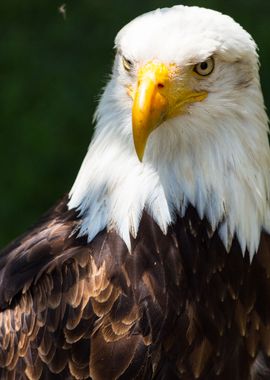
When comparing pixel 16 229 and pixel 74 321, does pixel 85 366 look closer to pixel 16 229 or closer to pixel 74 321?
pixel 74 321

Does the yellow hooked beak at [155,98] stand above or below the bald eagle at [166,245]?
above

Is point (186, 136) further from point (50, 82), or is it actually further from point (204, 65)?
point (50, 82)

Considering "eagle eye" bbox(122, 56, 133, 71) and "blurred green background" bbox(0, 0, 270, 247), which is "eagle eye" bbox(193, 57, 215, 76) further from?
"blurred green background" bbox(0, 0, 270, 247)

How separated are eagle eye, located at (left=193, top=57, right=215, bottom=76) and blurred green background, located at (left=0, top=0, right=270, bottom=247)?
3219 mm

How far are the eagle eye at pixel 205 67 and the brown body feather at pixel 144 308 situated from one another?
560 millimetres

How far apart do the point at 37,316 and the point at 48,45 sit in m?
3.94

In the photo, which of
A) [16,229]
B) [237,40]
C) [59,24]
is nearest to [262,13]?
[59,24]

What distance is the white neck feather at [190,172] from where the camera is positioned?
4.18 metres

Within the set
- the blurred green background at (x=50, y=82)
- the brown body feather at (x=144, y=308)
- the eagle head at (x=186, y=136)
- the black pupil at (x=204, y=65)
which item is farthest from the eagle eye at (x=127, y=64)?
the blurred green background at (x=50, y=82)

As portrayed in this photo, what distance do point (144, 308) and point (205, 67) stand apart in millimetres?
966

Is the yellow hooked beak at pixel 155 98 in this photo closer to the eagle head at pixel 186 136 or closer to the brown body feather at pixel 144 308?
the eagle head at pixel 186 136

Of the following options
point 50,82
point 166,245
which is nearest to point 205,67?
point 166,245

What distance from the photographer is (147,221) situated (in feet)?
14.0

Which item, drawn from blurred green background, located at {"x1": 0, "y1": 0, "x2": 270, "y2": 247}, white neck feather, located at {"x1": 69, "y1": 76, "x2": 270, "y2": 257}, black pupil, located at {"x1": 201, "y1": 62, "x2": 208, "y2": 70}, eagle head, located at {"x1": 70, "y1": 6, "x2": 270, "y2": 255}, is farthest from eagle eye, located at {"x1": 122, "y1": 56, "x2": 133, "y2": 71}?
blurred green background, located at {"x1": 0, "y1": 0, "x2": 270, "y2": 247}
